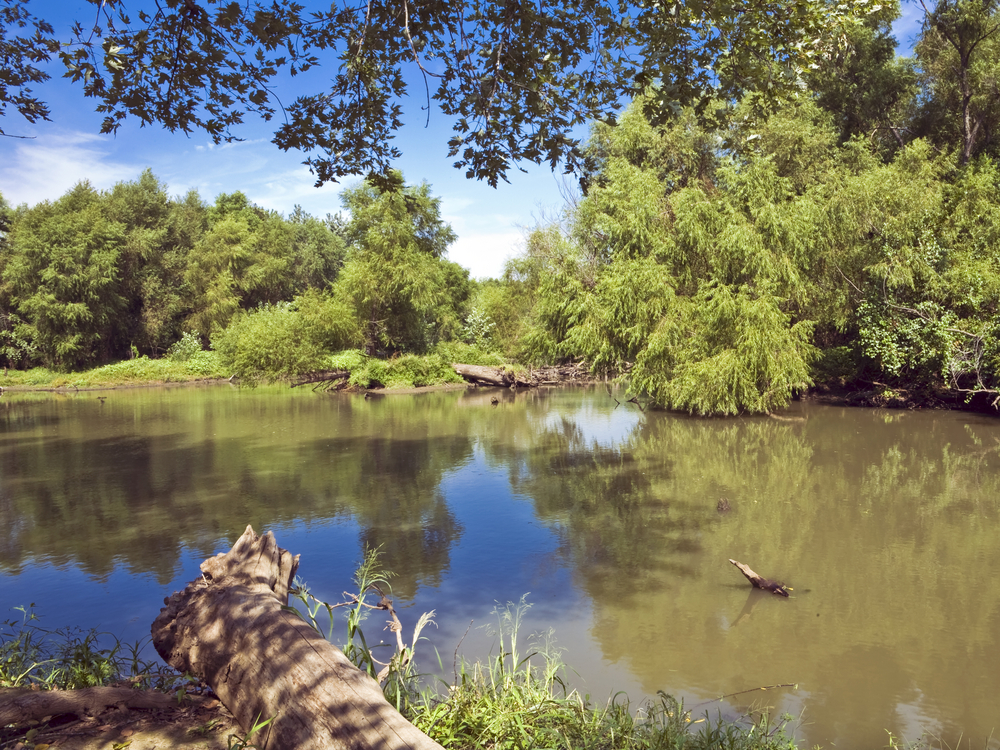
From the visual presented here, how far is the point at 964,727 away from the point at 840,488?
6.81 metres

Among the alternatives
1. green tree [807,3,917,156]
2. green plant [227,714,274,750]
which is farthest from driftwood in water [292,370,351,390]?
green plant [227,714,274,750]

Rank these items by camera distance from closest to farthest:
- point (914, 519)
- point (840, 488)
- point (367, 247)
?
point (914, 519) → point (840, 488) → point (367, 247)

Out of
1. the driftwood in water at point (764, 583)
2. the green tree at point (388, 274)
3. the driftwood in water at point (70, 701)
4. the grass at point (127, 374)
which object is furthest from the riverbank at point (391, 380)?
the driftwood in water at point (70, 701)

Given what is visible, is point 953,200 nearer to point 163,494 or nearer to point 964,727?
point 964,727

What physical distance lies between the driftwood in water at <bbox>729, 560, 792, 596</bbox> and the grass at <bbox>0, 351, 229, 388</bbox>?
33.7 metres

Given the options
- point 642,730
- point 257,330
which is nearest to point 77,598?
point 642,730

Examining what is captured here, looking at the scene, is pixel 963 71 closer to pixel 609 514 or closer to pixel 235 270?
pixel 609 514

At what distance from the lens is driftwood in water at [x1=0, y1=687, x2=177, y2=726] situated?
3314 mm

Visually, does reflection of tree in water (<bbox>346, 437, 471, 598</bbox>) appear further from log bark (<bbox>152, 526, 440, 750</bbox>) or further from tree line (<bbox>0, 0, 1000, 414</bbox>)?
tree line (<bbox>0, 0, 1000, 414</bbox>)

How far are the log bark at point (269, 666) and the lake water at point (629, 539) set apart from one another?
63.0 inches

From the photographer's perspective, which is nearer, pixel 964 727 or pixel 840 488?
pixel 964 727

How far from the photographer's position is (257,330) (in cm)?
2608

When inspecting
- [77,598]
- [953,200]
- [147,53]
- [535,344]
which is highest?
[953,200]

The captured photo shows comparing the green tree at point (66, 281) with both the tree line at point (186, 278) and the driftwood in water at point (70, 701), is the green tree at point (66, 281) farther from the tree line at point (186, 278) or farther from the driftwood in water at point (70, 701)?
the driftwood in water at point (70, 701)
